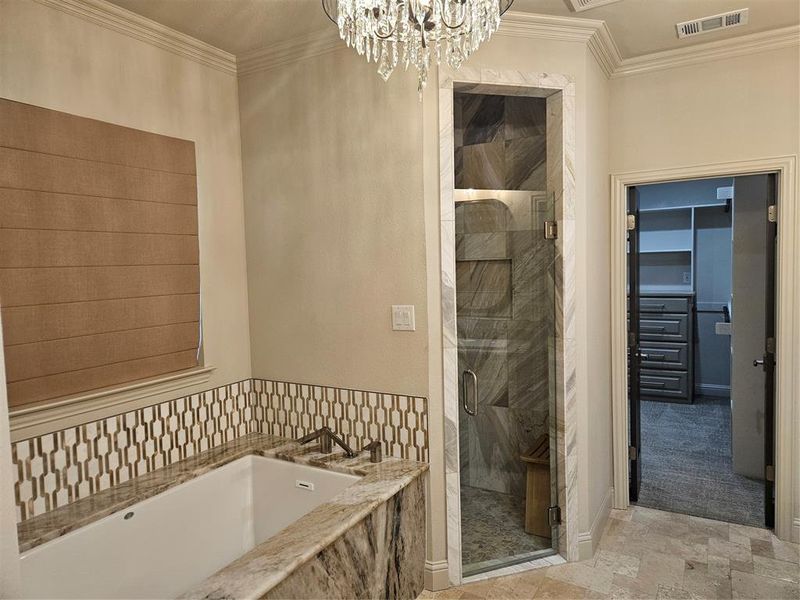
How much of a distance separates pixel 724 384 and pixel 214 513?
5.25 m

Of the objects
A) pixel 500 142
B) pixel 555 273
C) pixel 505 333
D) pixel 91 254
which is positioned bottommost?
pixel 505 333

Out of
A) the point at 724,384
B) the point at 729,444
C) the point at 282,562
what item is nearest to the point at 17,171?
the point at 282,562

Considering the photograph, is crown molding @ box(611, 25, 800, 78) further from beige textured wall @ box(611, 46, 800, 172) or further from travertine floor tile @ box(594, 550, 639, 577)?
travertine floor tile @ box(594, 550, 639, 577)

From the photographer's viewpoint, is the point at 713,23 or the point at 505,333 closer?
the point at 713,23

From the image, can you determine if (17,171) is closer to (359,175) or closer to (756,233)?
(359,175)

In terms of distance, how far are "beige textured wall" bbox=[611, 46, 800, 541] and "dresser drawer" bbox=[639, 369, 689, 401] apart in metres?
2.70

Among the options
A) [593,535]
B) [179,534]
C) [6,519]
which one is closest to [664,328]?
[593,535]

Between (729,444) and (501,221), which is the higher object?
(501,221)

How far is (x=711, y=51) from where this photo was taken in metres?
2.78

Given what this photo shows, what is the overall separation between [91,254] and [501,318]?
1949mm

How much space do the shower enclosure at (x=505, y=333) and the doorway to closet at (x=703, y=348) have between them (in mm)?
879

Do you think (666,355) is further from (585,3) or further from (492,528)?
(585,3)

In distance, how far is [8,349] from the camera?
1896 millimetres

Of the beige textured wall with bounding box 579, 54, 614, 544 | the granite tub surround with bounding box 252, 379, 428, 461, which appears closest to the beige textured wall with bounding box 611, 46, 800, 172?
the beige textured wall with bounding box 579, 54, 614, 544
